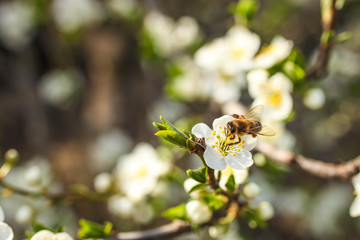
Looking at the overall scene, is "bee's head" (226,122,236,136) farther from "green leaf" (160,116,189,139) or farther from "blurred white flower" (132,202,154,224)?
"blurred white flower" (132,202,154,224)

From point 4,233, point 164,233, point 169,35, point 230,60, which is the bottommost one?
point 4,233

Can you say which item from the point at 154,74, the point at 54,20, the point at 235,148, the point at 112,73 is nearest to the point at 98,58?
the point at 112,73

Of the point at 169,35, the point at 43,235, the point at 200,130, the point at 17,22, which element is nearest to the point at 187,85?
the point at 169,35

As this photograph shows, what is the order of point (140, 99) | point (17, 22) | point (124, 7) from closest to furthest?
point (124, 7), point (17, 22), point (140, 99)

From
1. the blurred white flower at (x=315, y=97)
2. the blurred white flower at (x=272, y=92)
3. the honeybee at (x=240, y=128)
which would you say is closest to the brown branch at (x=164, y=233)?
the honeybee at (x=240, y=128)

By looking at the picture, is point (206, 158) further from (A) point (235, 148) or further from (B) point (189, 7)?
(B) point (189, 7)

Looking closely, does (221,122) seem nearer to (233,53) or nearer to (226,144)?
(226,144)

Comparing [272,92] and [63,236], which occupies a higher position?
[272,92]
